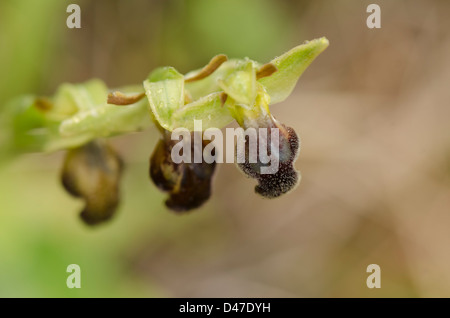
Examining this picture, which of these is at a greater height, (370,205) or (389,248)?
(370,205)

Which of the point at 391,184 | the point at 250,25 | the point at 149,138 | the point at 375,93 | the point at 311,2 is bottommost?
the point at 391,184

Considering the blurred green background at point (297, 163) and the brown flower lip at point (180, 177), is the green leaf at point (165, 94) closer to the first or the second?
the brown flower lip at point (180, 177)

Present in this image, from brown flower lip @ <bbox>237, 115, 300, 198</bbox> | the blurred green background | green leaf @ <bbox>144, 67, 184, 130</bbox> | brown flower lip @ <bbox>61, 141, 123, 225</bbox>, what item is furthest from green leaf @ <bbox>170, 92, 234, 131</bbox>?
the blurred green background

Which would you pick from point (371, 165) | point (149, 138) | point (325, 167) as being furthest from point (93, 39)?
point (371, 165)

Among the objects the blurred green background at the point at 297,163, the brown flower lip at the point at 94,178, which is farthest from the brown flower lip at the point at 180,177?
the blurred green background at the point at 297,163

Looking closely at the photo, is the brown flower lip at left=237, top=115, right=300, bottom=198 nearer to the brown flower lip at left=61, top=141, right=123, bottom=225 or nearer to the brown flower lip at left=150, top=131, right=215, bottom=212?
the brown flower lip at left=150, top=131, right=215, bottom=212
